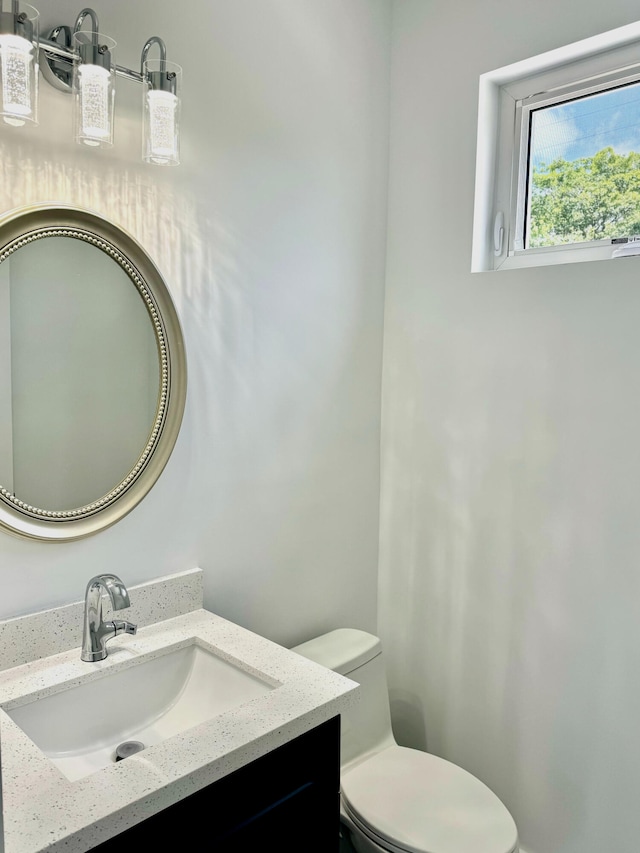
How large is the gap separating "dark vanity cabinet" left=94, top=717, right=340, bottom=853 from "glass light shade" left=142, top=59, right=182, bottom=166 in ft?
3.56

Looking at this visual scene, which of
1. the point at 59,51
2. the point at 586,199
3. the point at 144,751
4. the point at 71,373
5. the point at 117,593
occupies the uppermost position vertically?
the point at 59,51

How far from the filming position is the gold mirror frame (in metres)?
1.19

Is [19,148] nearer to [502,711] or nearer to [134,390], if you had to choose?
[134,390]

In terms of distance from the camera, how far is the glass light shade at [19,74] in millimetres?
1054

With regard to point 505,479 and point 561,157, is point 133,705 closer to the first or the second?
point 505,479

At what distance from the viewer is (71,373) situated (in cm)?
127

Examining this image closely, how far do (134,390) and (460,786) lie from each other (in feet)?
3.85

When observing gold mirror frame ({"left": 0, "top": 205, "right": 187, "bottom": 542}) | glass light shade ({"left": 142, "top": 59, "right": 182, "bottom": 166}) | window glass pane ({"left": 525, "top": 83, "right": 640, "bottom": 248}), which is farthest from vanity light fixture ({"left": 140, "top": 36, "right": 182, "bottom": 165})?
window glass pane ({"left": 525, "top": 83, "right": 640, "bottom": 248})

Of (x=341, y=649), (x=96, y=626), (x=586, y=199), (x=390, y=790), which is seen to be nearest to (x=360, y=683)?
(x=341, y=649)

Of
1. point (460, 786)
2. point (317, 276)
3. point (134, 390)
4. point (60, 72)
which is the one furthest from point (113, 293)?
point (460, 786)

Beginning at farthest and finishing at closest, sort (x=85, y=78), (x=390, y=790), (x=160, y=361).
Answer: (x=390, y=790), (x=160, y=361), (x=85, y=78)

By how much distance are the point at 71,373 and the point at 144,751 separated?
0.69 meters

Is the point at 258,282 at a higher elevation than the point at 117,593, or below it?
higher

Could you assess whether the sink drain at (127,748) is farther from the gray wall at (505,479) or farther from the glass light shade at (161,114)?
the glass light shade at (161,114)
